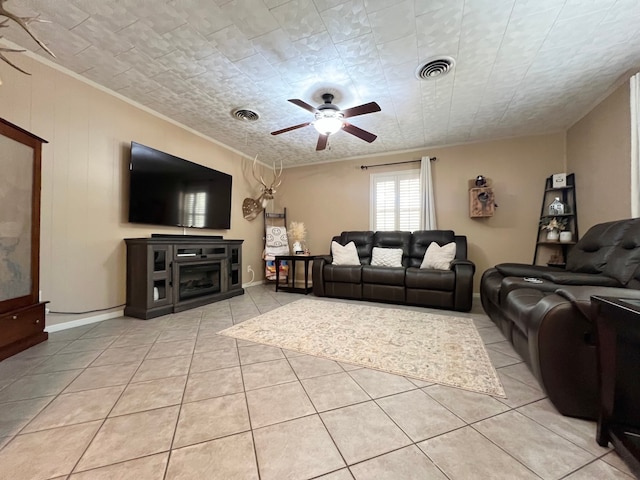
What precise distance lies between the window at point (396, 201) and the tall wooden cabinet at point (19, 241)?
4.16m

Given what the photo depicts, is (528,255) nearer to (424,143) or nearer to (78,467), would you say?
(424,143)

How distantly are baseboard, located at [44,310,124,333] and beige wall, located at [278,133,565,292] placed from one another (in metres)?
3.44

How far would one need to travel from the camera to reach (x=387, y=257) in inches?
151

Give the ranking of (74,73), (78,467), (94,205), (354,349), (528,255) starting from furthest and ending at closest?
1. (528,255)
2. (94,205)
3. (74,73)
4. (354,349)
5. (78,467)

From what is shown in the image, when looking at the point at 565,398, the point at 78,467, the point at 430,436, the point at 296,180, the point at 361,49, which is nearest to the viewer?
the point at 78,467

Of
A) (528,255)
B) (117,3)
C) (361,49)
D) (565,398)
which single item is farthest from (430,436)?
(528,255)

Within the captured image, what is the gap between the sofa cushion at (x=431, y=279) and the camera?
10.1ft

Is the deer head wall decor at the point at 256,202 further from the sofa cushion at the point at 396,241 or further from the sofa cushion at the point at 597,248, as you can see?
the sofa cushion at the point at 597,248

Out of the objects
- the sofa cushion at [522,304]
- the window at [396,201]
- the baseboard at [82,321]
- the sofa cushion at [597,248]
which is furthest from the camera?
the window at [396,201]

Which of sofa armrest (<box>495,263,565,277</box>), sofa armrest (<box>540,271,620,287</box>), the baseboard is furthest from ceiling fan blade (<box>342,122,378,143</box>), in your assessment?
the baseboard

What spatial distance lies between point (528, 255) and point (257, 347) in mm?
4034

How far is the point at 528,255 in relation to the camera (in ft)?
12.2

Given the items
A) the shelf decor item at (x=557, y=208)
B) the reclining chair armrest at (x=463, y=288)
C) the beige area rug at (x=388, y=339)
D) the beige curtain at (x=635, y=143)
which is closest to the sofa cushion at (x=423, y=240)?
the reclining chair armrest at (x=463, y=288)

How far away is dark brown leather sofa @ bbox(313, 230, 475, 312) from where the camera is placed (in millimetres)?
3076
